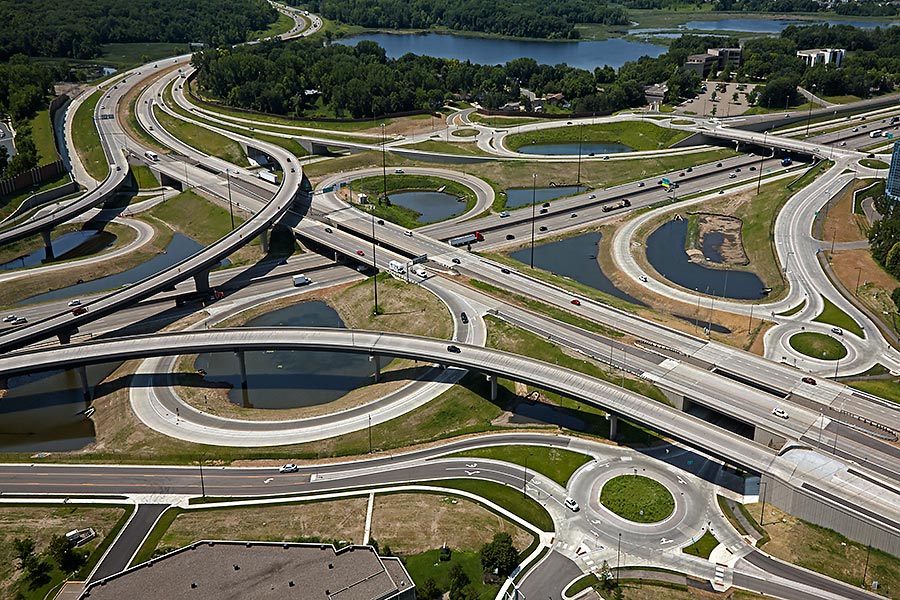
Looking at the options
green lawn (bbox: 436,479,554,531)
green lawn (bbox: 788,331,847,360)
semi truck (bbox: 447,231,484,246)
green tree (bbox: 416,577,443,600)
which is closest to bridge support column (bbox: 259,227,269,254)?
semi truck (bbox: 447,231,484,246)

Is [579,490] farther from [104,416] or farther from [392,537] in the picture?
[104,416]

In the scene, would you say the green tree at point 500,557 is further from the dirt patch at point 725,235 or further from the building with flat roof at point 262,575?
the dirt patch at point 725,235

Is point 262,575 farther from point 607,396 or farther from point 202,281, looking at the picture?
point 202,281

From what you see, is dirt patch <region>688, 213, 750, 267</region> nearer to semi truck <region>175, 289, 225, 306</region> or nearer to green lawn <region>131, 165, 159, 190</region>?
semi truck <region>175, 289, 225, 306</region>

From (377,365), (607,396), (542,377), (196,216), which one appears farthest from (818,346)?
(196,216)

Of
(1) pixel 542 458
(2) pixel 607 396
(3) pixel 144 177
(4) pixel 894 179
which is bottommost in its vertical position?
(1) pixel 542 458

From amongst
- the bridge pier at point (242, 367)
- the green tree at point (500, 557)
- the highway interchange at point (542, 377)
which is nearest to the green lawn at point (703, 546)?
the highway interchange at point (542, 377)

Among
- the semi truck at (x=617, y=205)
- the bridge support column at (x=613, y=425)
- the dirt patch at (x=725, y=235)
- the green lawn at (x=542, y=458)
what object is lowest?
the green lawn at (x=542, y=458)
